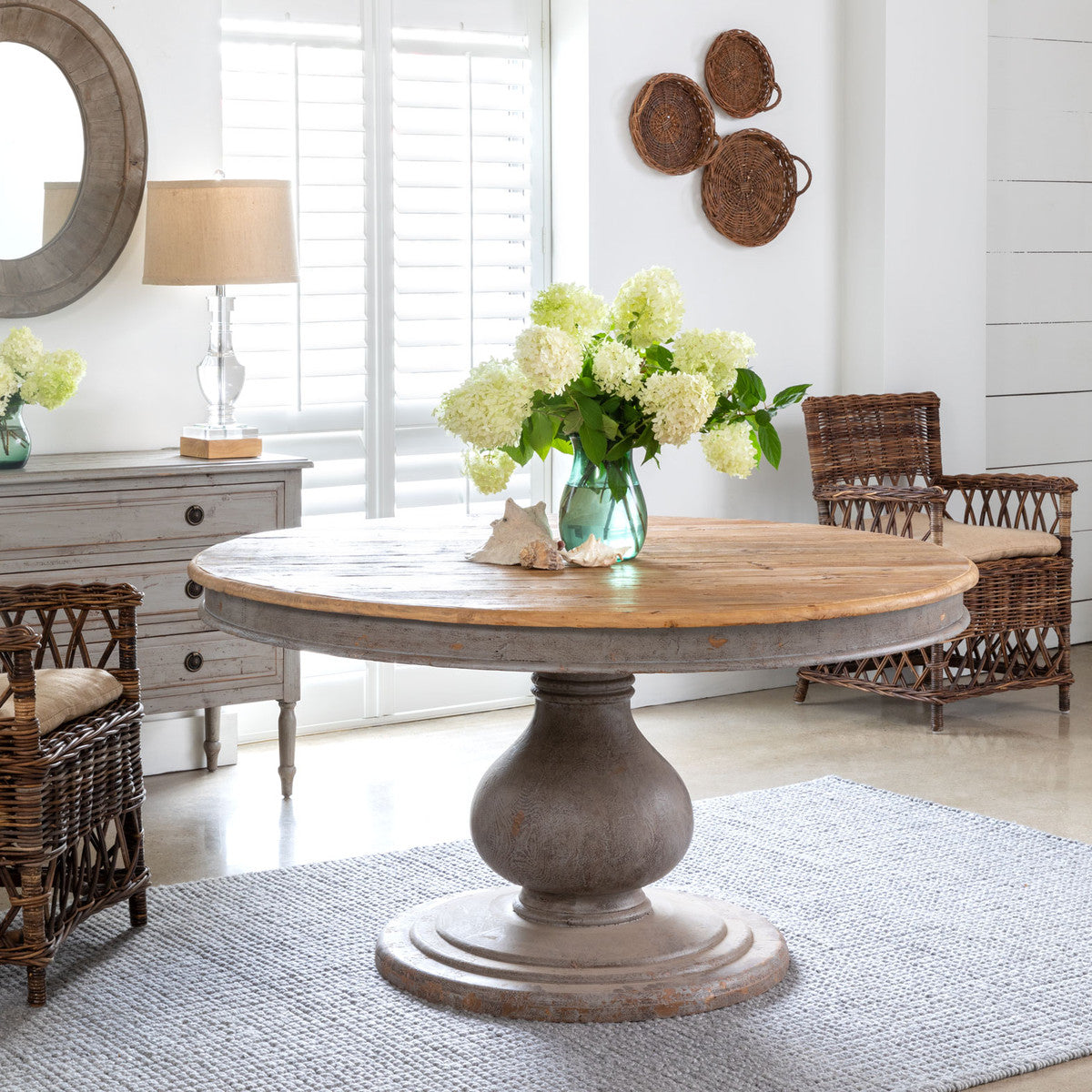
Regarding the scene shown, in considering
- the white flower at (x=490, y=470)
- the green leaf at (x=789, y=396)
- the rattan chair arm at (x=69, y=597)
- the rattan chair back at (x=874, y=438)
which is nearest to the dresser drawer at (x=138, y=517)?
the rattan chair arm at (x=69, y=597)

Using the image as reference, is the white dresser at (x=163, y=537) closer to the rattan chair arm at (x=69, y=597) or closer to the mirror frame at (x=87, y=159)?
the mirror frame at (x=87, y=159)

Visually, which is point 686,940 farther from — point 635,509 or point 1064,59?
point 1064,59

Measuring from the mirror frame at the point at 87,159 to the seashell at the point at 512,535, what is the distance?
1.75 m

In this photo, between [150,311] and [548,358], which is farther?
[150,311]

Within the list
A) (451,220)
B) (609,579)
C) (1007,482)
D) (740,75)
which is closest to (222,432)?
(451,220)

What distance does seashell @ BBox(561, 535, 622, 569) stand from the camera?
2.55 m

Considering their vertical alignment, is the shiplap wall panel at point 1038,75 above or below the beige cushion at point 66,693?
above

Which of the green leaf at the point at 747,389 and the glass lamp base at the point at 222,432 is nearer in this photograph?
the green leaf at the point at 747,389

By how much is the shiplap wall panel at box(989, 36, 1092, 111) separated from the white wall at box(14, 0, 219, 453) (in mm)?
2847

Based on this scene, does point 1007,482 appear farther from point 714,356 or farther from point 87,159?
point 87,159

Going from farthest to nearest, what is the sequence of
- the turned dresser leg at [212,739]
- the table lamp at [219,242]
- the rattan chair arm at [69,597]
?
the turned dresser leg at [212,739]
the table lamp at [219,242]
the rattan chair arm at [69,597]

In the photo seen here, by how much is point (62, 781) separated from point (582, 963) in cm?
92

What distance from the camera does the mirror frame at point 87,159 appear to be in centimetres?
381

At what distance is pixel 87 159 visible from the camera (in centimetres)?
389
